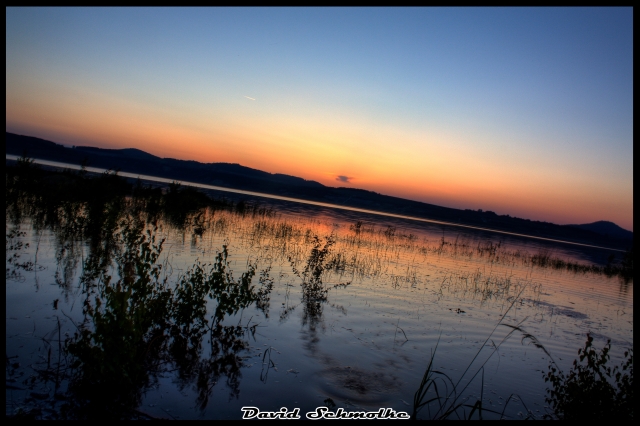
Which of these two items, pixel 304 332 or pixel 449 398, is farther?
pixel 304 332

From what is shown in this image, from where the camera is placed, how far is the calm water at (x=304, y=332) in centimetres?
494

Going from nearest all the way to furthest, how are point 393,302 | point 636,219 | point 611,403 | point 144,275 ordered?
point 636,219 → point 611,403 → point 144,275 → point 393,302

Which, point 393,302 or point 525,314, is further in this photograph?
point 525,314

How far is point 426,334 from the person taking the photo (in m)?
8.15

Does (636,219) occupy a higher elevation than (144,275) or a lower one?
higher

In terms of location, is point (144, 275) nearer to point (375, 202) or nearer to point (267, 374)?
point (267, 374)

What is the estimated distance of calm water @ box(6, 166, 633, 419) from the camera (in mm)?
4938

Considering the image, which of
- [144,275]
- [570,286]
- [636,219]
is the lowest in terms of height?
[570,286]

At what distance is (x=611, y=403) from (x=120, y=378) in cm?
589

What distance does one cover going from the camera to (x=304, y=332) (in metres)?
7.43

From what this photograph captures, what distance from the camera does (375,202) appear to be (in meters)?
144

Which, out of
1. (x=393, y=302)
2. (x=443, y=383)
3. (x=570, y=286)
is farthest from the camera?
(x=570, y=286)

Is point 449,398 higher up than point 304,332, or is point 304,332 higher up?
point 304,332

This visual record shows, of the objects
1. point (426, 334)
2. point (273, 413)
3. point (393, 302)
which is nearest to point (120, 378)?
point (273, 413)
